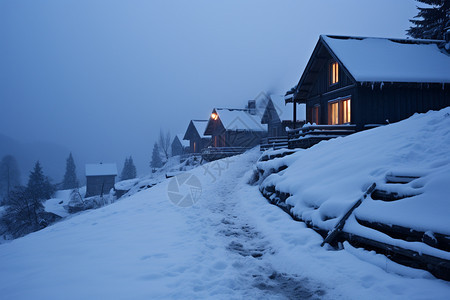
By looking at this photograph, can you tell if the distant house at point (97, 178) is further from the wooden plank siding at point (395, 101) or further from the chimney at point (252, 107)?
the wooden plank siding at point (395, 101)

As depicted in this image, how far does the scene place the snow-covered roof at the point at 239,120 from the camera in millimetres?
37000

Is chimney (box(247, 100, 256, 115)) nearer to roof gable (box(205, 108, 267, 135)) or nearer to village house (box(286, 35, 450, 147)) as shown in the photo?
roof gable (box(205, 108, 267, 135))

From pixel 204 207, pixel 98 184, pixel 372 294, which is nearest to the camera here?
pixel 372 294

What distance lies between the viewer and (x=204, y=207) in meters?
9.66

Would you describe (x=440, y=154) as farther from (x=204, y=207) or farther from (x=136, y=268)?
(x=204, y=207)

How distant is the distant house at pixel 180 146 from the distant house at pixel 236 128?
1932 centimetres

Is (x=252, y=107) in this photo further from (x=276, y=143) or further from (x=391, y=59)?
(x=391, y=59)

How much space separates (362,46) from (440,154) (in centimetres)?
1530

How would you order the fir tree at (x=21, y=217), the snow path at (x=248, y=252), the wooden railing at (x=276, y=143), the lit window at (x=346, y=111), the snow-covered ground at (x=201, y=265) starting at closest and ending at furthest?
1. the snow-covered ground at (x=201, y=265)
2. the snow path at (x=248, y=252)
3. the lit window at (x=346, y=111)
4. the wooden railing at (x=276, y=143)
5. the fir tree at (x=21, y=217)

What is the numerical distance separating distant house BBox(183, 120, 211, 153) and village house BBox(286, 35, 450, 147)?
28.1 m

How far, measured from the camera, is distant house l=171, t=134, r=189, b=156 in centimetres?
5909

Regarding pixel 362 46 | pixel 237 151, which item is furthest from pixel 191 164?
pixel 362 46

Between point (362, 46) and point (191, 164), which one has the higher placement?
point (362, 46)

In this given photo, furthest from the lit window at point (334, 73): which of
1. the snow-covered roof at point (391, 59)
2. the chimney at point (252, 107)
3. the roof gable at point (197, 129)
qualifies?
the roof gable at point (197, 129)
